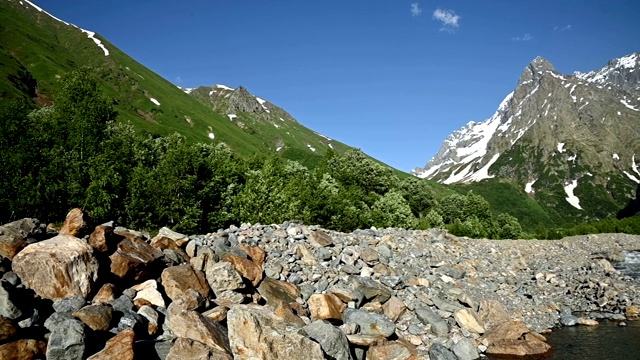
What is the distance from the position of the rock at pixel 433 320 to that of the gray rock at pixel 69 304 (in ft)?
70.0

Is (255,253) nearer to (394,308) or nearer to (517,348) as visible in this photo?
(394,308)

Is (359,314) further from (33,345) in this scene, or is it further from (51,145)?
(51,145)

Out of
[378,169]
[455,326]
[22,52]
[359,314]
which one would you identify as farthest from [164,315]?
[22,52]

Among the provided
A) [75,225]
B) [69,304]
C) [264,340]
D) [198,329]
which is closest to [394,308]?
[264,340]

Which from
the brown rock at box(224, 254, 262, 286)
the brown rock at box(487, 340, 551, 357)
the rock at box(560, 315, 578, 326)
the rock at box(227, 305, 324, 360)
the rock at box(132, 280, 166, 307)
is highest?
the rock at box(560, 315, 578, 326)

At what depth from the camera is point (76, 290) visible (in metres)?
20.0

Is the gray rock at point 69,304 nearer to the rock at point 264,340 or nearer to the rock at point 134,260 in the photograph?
the rock at point 134,260

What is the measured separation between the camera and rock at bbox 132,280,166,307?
862 inches

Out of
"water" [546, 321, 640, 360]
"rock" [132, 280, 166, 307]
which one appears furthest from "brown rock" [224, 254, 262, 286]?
"water" [546, 321, 640, 360]

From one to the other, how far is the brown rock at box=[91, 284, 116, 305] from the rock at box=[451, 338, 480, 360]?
20.1 meters

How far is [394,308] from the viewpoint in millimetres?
28500

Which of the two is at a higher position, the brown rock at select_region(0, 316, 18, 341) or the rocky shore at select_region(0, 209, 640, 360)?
the rocky shore at select_region(0, 209, 640, 360)

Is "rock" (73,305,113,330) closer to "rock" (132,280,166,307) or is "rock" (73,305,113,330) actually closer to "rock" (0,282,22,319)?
"rock" (0,282,22,319)

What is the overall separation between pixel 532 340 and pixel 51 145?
49.0 m
